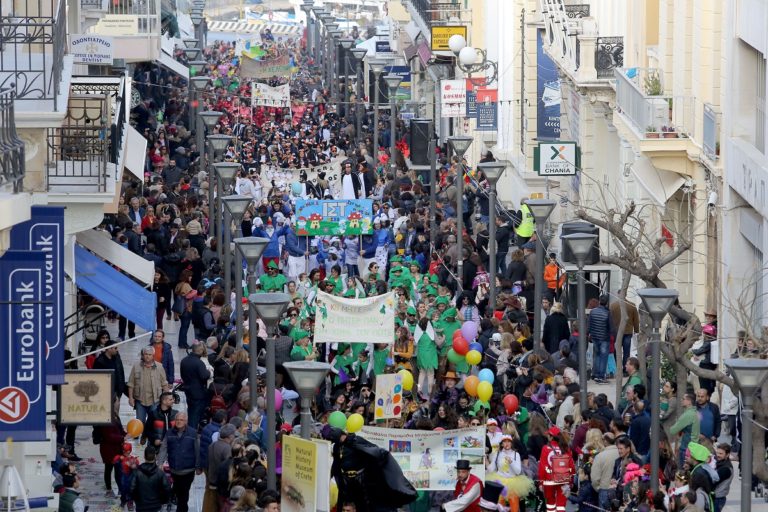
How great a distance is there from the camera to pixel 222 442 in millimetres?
20734

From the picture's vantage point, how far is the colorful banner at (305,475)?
18609mm

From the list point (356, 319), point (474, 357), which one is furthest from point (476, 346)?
point (356, 319)

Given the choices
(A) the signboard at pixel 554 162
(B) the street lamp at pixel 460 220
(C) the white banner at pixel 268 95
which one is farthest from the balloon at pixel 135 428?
(C) the white banner at pixel 268 95

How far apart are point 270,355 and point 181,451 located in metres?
1.58

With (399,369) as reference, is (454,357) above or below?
above

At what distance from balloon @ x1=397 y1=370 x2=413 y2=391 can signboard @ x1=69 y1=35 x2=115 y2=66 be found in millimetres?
11216

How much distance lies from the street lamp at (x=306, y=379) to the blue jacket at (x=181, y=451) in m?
2.34

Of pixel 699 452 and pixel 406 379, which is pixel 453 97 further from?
pixel 699 452

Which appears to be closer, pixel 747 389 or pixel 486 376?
pixel 747 389

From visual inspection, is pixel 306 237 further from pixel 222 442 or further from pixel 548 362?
pixel 222 442

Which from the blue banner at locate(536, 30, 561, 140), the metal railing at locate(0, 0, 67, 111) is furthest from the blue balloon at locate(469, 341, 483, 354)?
the blue banner at locate(536, 30, 561, 140)

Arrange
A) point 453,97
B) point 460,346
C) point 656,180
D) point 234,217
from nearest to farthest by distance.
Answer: point 460,346 → point 234,217 → point 656,180 → point 453,97

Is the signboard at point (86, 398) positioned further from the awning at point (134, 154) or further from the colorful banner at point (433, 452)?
the awning at point (134, 154)

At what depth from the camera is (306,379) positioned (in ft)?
63.7
